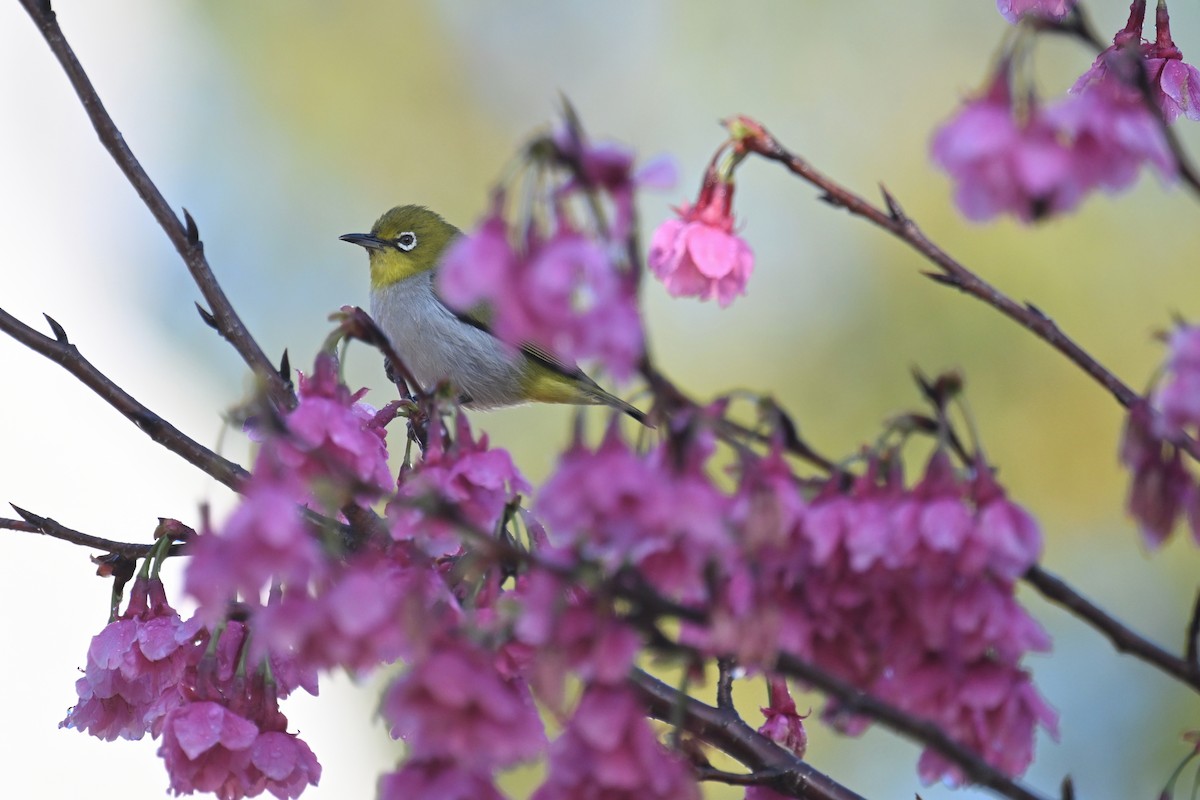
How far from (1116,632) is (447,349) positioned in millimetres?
4009

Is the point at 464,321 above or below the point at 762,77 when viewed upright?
below

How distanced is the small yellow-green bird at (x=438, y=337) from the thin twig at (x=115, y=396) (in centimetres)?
261

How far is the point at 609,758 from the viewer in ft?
3.95

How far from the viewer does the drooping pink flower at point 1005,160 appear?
1190 mm

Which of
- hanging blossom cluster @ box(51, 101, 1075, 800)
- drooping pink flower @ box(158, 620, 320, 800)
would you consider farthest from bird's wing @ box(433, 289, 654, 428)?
hanging blossom cluster @ box(51, 101, 1075, 800)

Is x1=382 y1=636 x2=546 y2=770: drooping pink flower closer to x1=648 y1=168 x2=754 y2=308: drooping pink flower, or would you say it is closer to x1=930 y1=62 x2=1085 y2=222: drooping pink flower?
x1=930 y1=62 x2=1085 y2=222: drooping pink flower

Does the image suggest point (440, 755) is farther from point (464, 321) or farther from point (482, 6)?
point (482, 6)

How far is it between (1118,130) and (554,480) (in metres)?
0.55

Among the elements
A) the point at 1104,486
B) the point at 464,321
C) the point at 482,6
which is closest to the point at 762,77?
the point at 482,6

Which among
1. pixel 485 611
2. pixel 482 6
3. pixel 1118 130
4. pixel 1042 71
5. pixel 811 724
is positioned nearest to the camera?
pixel 1118 130

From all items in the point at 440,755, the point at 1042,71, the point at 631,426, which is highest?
the point at 1042,71

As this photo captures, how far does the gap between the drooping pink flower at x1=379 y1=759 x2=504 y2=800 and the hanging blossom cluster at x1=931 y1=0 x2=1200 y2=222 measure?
661mm

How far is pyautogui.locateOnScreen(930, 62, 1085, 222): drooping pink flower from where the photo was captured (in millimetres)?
1190

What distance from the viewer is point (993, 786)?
4.07 ft
